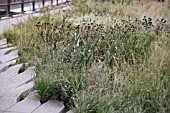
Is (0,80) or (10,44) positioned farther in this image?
(10,44)

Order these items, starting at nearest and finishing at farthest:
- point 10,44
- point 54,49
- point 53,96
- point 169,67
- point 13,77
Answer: point 53,96, point 169,67, point 13,77, point 54,49, point 10,44

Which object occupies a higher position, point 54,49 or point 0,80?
point 54,49

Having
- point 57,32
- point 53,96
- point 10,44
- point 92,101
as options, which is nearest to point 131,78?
point 92,101

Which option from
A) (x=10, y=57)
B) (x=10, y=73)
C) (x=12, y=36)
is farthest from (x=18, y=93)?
(x=12, y=36)

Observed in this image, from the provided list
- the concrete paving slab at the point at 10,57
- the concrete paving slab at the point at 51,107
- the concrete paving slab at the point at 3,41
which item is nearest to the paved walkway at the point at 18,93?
the concrete paving slab at the point at 51,107

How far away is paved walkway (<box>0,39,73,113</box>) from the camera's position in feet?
10.0

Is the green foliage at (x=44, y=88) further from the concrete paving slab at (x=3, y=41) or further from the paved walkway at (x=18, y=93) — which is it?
the concrete paving slab at (x=3, y=41)

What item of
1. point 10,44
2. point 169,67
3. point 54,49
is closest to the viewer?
point 169,67

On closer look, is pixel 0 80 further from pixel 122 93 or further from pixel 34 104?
pixel 122 93

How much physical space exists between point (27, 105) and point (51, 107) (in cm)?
24

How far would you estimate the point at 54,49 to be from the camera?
14.1 feet

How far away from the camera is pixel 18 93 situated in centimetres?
338

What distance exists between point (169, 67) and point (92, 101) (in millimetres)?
1164

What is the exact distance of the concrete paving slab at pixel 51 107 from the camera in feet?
9.89
